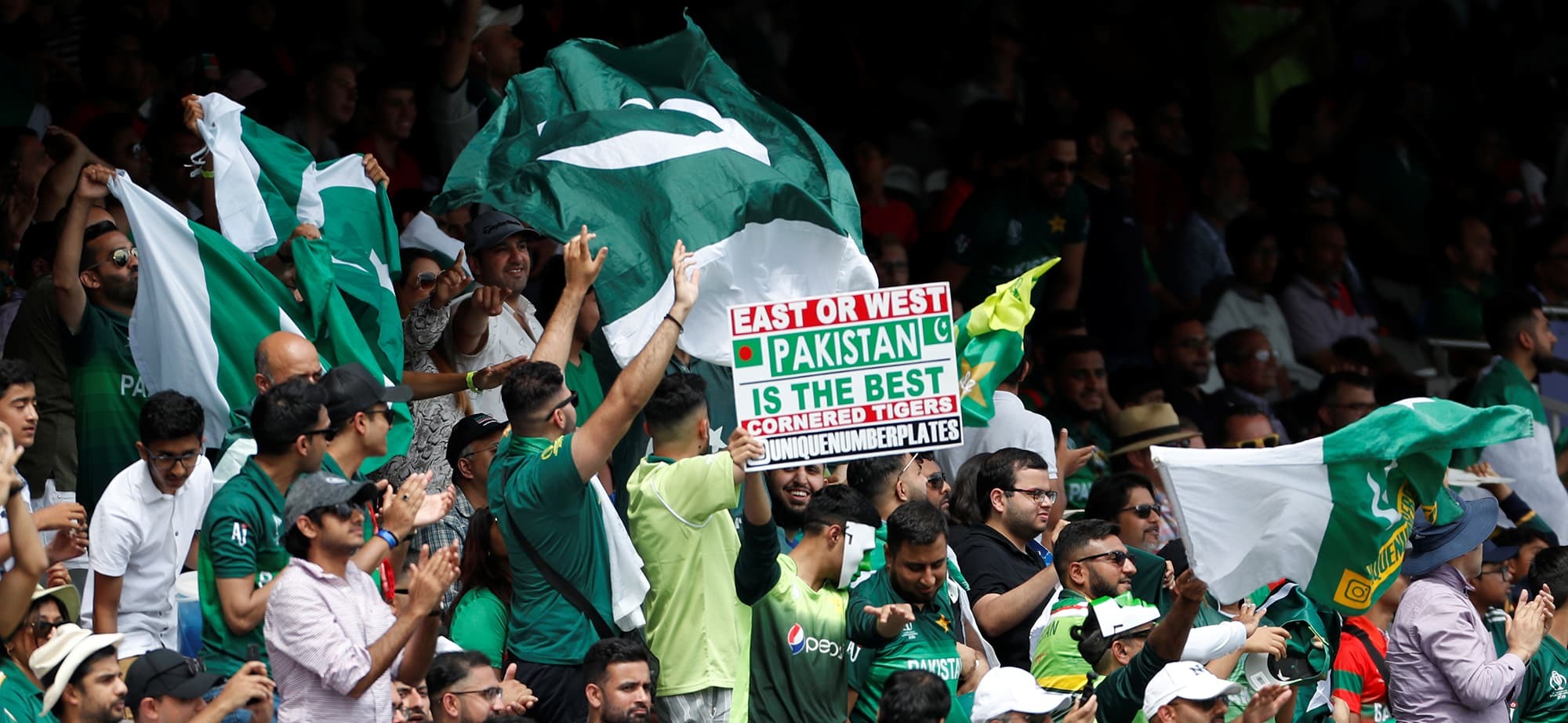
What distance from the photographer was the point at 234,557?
6.29m

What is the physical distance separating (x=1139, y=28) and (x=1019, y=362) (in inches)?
262

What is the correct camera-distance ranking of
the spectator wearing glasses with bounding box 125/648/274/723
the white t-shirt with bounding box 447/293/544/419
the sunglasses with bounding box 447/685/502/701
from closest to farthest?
1. the spectator wearing glasses with bounding box 125/648/274/723
2. the sunglasses with bounding box 447/685/502/701
3. the white t-shirt with bounding box 447/293/544/419

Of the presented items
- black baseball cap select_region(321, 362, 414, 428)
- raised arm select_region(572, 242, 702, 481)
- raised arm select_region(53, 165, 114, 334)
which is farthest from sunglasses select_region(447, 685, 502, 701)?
raised arm select_region(53, 165, 114, 334)

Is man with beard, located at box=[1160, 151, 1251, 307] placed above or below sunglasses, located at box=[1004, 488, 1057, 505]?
above

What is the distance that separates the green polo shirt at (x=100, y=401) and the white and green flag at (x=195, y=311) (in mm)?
102

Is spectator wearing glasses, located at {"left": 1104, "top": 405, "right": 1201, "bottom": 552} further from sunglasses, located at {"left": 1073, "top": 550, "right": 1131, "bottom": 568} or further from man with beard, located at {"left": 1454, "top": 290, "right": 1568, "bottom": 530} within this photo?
sunglasses, located at {"left": 1073, "top": 550, "right": 1131, "bottom": 568}

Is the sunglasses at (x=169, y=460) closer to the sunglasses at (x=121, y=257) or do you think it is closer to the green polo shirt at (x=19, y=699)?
the green polo shirt at (x=19, y=699)

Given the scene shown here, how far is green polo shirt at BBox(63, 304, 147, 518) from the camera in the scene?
315 inches

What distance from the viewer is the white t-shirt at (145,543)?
6.95m

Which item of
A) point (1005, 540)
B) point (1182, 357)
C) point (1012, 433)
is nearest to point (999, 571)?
point (1005, 540)

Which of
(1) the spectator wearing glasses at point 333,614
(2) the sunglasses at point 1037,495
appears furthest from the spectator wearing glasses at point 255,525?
(2) the sunglasses at point 1037,495

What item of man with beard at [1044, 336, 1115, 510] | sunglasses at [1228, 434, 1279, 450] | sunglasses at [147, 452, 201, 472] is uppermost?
man with beard at [1044, 336, 1115, 510]

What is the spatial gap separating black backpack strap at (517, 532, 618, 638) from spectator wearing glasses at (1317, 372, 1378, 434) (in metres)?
5.60

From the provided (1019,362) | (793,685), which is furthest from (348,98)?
(793,685)
